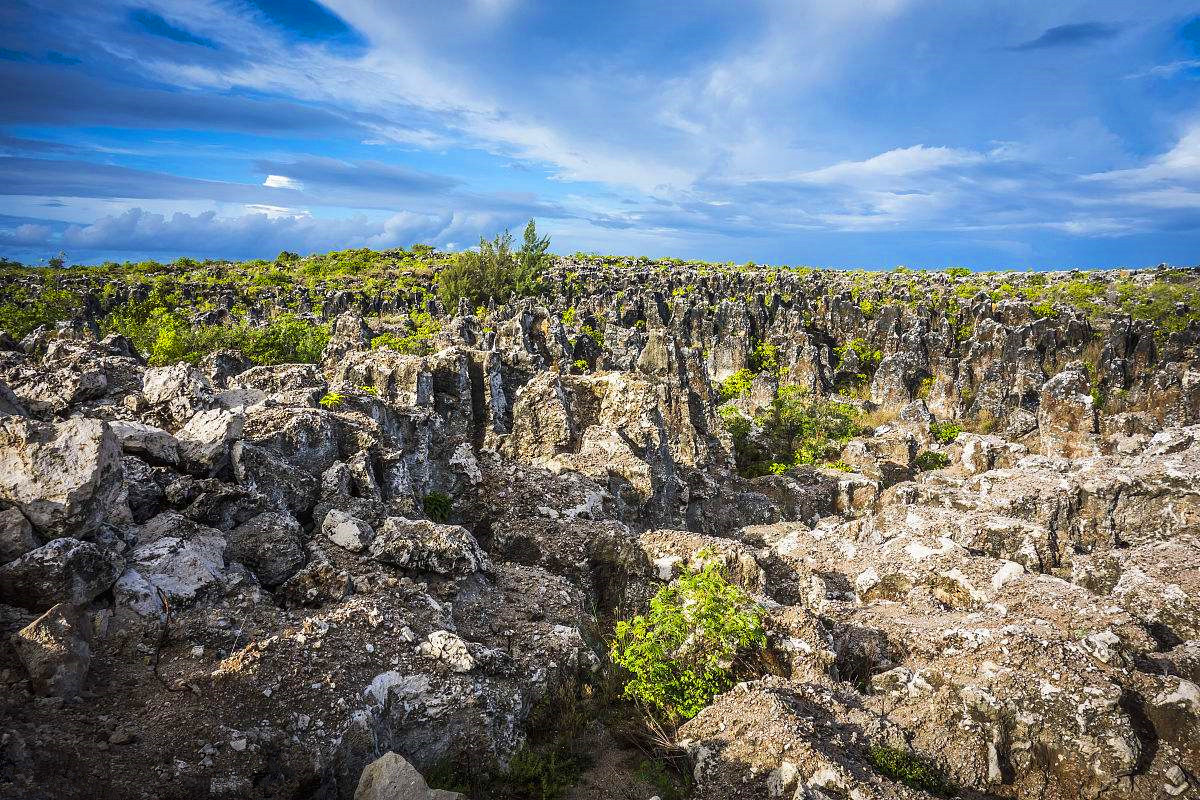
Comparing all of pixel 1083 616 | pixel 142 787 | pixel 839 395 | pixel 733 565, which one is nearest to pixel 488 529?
pixel 733 565

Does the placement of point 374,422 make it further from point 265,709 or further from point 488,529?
point 265,709

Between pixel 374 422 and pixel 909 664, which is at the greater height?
pixel 374 422

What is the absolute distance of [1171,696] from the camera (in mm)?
7844

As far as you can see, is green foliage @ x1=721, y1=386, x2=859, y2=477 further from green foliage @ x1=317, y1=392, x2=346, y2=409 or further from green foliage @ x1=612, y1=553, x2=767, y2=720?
green foliage @ x1=612, y1=553, x2=767, y2=720

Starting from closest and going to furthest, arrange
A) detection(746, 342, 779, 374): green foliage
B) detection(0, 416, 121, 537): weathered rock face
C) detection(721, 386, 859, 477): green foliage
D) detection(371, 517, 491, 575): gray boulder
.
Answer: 1. detection(0, 416, 121, 537): weathered rock face
2. detection(371, 517, 491, 575): gray boulder
3. detection(721, 386, 859, 477): green foliage
4. detection(746, 342, 779, 374): green foliage

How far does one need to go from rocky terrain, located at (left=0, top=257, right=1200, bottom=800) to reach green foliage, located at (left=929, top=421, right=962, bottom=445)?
17086 mm

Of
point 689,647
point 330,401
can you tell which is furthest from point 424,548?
point 330,401

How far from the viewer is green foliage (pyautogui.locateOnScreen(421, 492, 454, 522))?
1328cm

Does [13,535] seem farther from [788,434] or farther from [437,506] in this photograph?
[788,434]

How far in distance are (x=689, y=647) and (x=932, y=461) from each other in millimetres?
26344

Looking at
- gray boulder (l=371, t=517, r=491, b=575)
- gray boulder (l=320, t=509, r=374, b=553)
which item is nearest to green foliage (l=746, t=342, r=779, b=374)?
gray boulder (l=371, t=517, r=491, b=575)

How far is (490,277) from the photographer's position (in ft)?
238

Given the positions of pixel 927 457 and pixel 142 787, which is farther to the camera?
pixel 927 457

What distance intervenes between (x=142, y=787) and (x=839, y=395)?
50.9 meters
